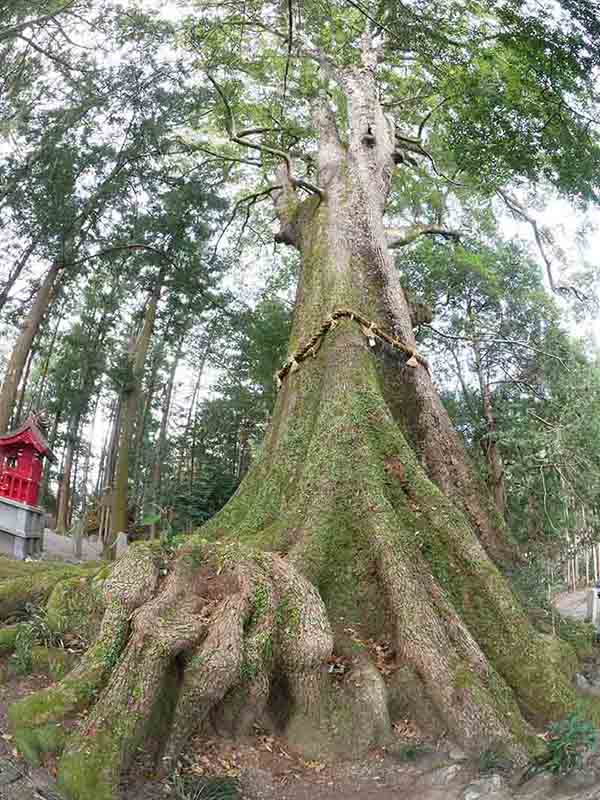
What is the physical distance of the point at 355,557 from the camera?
13.0 feet

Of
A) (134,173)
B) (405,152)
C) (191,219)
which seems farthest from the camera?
(191,219)

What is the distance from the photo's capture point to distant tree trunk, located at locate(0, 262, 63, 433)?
38.9 feet

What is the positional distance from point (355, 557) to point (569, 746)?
1617 millimetres

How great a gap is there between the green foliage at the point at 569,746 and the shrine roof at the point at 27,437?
389 inches

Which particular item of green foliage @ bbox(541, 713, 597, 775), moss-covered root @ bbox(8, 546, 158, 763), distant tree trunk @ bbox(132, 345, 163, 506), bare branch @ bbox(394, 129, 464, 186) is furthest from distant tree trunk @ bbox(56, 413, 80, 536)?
green foliage @ bbox(541, 713, 597, 775)

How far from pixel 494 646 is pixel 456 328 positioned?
359 inches

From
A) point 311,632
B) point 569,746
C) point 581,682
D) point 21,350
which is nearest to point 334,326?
point 311,632

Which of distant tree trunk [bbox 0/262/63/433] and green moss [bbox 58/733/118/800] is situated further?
distant tree trunk [bbox 0/262/63/433]

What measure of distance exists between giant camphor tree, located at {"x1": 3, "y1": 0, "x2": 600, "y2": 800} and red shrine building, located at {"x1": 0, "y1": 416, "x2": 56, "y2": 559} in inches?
263

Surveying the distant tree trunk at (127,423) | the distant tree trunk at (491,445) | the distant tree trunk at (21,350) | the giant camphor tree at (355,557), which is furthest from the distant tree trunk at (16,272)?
the distant tree trunk at (491,445)

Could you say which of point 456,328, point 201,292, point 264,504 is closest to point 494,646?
point 264,504

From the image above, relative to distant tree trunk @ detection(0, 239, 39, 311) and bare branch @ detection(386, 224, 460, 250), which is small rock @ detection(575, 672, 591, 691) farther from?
distant tree trunk @ detection(0, 239, 39, 311)

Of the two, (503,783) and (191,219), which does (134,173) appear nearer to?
(191,219)

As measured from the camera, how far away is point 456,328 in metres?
12.0
